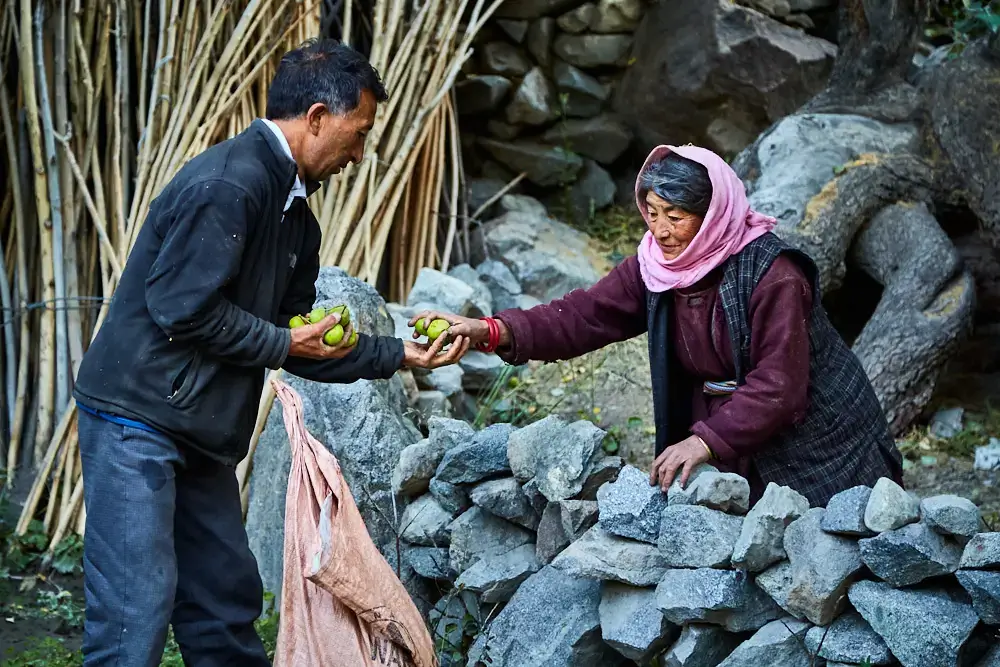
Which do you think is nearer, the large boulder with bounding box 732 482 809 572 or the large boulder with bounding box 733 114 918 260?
the large boulder with bounding box 732 482 809 572

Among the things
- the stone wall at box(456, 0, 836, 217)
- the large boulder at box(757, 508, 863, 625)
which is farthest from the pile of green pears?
the stone wall at box(456, 0, 836, 217)

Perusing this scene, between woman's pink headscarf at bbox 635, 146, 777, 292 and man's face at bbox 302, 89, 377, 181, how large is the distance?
2.35 ft

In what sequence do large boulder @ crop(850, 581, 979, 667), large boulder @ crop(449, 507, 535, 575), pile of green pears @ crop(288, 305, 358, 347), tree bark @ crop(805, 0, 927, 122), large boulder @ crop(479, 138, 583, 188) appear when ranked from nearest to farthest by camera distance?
large boulder @ crop(850, 581, 979, 667), pile of green pears @ crop(288, 305, 358, 347), large boulder @ crop(449, 507, 535, 575), tree bark @ crop(805, 0, 927, 122), large boulder @ crop(479, 138, 583, 188)

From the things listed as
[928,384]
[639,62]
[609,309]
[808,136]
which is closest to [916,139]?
[808,136]

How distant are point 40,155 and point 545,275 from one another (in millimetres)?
2243

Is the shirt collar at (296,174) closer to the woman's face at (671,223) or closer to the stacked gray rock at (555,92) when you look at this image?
the woman's face at (671,223)

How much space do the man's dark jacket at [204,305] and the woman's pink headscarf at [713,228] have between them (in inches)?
36.8

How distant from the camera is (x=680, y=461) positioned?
274 centimetres

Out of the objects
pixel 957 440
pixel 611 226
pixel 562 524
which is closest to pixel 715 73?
pixel 611 226

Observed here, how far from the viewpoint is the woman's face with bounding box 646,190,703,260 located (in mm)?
2826

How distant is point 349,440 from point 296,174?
117 cm

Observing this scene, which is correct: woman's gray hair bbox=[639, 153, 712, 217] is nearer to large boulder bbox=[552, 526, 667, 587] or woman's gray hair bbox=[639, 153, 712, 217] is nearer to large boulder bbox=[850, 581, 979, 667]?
large boulder bbox=[552, 526, 667, 587]

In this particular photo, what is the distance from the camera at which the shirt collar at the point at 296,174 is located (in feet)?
8.23

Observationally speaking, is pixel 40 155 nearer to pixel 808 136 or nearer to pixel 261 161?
pixel 261 161
